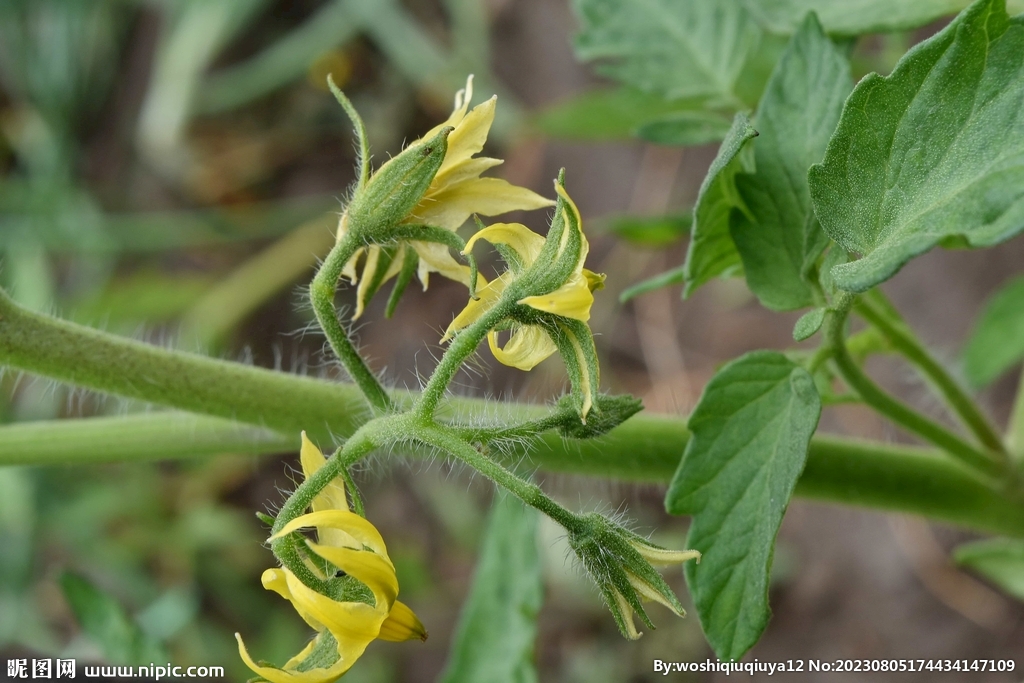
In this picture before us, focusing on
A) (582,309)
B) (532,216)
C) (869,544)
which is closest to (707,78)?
(582,309)

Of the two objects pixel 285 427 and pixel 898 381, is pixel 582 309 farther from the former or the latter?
pixel 898 381

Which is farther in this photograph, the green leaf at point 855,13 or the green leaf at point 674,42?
the green leaf at point 674,42

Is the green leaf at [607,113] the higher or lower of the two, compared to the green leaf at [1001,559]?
higher

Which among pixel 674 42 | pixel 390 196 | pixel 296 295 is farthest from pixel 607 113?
pixel 296 295

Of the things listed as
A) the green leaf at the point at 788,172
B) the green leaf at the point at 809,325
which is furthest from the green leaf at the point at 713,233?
the green leaf at the point at 809,325

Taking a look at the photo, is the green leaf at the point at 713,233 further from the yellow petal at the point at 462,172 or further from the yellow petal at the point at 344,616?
the yellow petal at the point at 344,616

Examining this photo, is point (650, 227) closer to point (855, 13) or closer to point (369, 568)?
point (855, 13)

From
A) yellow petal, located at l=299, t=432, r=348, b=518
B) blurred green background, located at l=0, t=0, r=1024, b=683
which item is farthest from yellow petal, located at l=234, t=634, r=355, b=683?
blurred green background, located at l=0, t=0, r=1024, b=683
